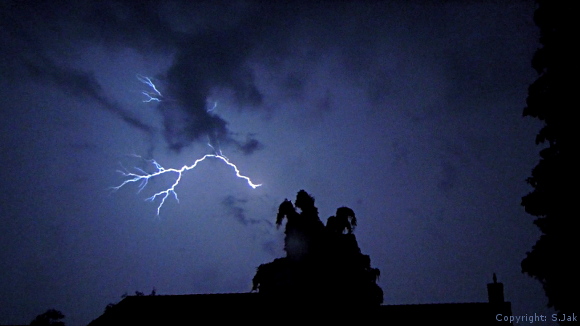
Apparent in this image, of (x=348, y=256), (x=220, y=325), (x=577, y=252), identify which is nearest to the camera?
(x=577, y=252)

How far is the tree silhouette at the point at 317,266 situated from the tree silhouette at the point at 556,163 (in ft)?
29.9

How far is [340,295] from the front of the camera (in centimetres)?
1530

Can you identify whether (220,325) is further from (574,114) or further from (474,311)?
(574,114)

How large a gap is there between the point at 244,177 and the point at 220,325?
1167 centimetres

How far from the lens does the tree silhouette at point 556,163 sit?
7566 mm

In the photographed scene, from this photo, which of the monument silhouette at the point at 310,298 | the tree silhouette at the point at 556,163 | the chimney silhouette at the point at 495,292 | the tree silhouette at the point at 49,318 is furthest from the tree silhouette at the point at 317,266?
the tree silhouette at the point at 49,318

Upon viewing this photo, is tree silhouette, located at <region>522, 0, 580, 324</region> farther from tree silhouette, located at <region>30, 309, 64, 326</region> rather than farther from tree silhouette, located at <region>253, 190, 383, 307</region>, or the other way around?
tree silhouette, located at <region>30, 309, 64, 326</region>

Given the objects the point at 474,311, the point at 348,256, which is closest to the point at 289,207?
the point at 348,256

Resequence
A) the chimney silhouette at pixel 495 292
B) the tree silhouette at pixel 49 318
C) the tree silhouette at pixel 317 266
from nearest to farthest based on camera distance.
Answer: the chimney silhouette at pixel 495 292
the tree silhouette at pixel 317 266
the tree silhouette at pixel 49 318

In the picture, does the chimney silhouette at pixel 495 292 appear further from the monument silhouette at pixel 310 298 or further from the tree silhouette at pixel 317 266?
the tree silhouette at pixel 317 266

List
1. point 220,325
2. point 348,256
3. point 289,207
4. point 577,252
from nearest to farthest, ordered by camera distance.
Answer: point 577,252 < point 220,325 < point 348,256 < point 289,207

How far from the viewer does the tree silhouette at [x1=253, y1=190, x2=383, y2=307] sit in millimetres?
15375

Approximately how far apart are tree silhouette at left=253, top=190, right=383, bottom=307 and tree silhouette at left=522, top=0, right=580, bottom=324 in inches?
359

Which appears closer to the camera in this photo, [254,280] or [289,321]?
[289,321]
